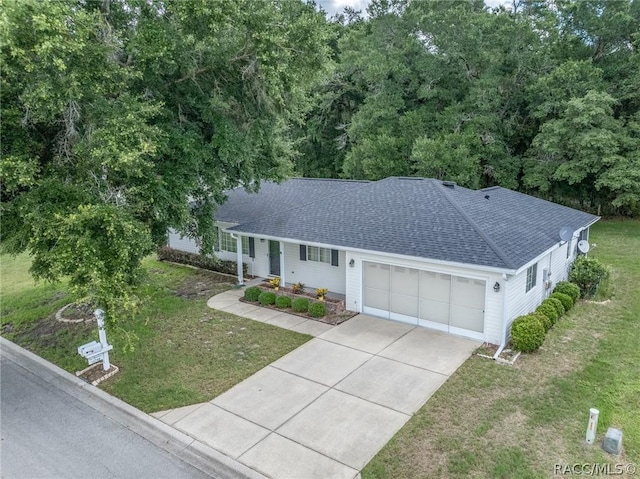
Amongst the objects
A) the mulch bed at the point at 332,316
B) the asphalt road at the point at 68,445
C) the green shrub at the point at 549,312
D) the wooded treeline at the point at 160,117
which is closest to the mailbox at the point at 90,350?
the asphalt road at the point at 68,445

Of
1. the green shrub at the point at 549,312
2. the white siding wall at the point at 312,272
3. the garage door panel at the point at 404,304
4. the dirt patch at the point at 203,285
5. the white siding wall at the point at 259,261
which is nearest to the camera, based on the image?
the green shrub at the point at 549,312

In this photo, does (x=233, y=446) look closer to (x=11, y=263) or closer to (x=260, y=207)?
(x=260, y=207)

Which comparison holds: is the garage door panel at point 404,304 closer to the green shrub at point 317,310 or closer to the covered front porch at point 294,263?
the green shrub at point 317,310

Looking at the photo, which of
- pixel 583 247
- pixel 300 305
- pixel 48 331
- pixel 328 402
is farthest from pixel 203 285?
pixel 583 247

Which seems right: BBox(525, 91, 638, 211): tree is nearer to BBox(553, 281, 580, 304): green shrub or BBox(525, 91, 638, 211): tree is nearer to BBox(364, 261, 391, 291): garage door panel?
BBox(553, 281, 580, 304): green shrub

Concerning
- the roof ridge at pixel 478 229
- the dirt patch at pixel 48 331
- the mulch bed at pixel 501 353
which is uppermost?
the roof ridge at pixel 478 229
